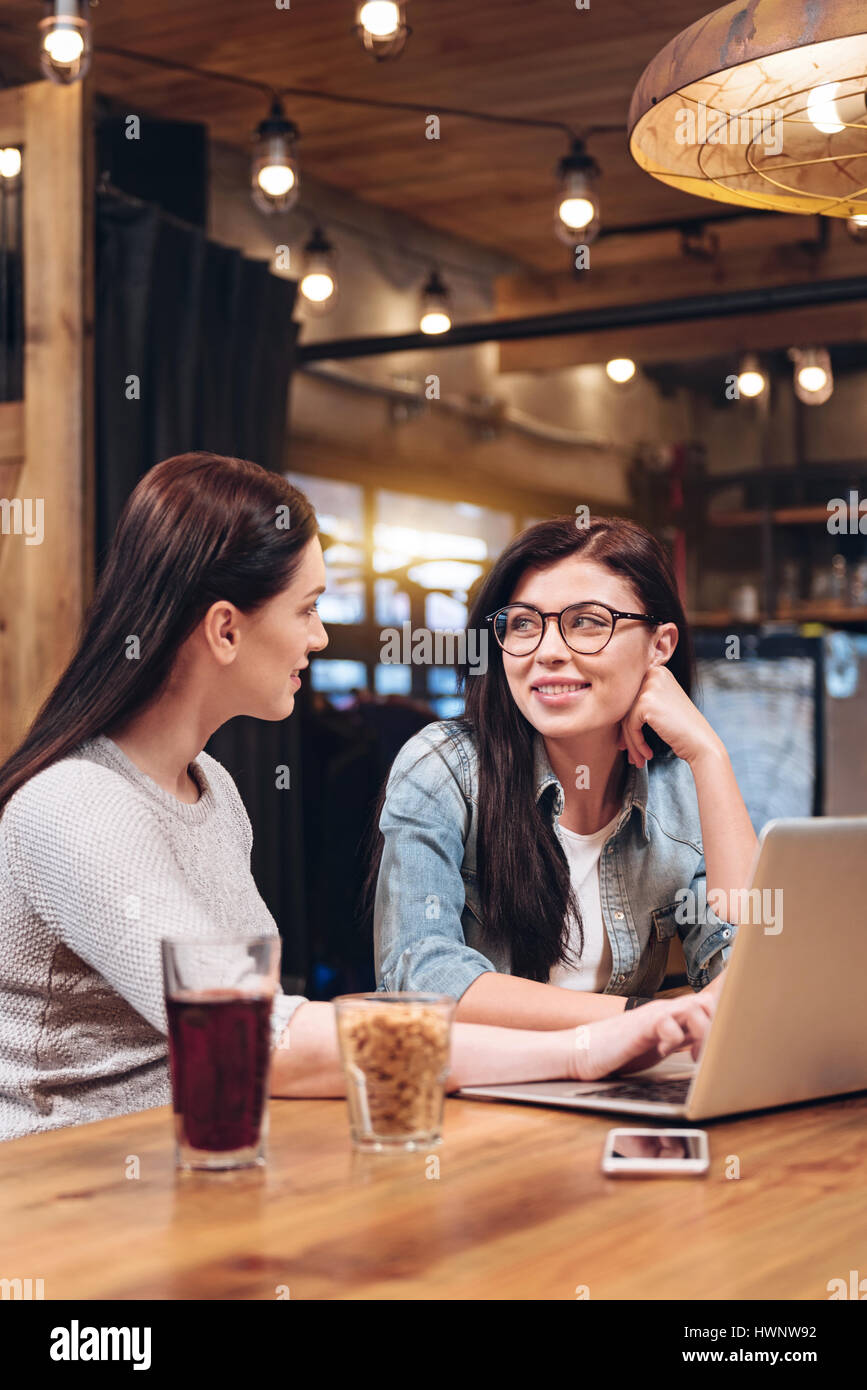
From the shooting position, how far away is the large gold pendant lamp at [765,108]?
62.4 inches

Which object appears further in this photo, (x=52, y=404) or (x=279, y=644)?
(x=52, y=404)

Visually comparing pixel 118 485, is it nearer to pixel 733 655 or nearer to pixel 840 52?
pixel 733 655

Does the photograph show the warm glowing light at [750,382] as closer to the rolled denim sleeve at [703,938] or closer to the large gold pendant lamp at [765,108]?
the large gold pendant lamp at [765,108]

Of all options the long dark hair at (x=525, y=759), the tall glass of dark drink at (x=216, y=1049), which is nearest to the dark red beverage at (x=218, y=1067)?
the tall glass of dark drink at (x=216, y=1049)

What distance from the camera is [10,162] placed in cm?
368

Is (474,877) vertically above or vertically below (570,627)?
below

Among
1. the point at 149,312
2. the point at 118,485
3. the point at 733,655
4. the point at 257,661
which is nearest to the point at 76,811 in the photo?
the point at 257,661

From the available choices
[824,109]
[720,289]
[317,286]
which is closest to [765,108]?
[824,109]

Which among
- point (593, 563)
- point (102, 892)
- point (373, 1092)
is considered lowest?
point (373, 1092)

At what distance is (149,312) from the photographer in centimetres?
412

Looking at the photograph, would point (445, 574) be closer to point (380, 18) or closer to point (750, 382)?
point (750, 382)

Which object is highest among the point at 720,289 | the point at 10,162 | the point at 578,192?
the point at 720,289

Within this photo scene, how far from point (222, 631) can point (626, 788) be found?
2.15ft

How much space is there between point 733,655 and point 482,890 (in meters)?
3.27
